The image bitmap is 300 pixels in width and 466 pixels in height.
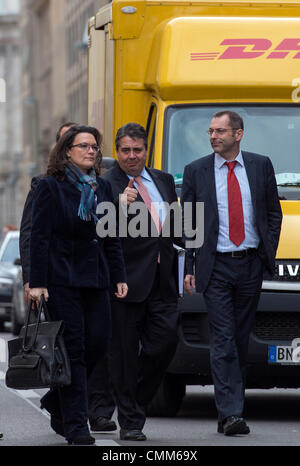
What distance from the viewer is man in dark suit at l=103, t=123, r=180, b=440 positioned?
966cm

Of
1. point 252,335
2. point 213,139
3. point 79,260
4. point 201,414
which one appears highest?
point 213,139

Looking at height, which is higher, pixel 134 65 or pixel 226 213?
pixel 134 65

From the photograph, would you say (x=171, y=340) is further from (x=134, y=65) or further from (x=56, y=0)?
(x=56, y=0)

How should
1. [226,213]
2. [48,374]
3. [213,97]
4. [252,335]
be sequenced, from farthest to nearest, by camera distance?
[213,97] → [252,335] → [226,213] → [48,374]

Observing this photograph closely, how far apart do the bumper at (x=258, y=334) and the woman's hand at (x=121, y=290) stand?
150 cm

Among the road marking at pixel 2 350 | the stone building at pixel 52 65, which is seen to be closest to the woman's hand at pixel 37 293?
the road marking at pixel 2 350

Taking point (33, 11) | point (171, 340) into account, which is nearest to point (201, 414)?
point (171, 340)

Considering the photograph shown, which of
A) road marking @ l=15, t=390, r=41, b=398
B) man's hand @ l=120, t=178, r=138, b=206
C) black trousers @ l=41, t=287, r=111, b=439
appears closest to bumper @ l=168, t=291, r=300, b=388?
man's hand @ l=120, t=178, r=138, b=206

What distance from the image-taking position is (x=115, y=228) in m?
9.35

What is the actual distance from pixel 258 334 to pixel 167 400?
1.05m

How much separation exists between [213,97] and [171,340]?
2550 millimetres

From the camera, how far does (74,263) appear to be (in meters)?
9.01

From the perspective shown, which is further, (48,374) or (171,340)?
(171,340)

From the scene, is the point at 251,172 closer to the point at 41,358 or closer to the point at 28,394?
the point at 41,358
